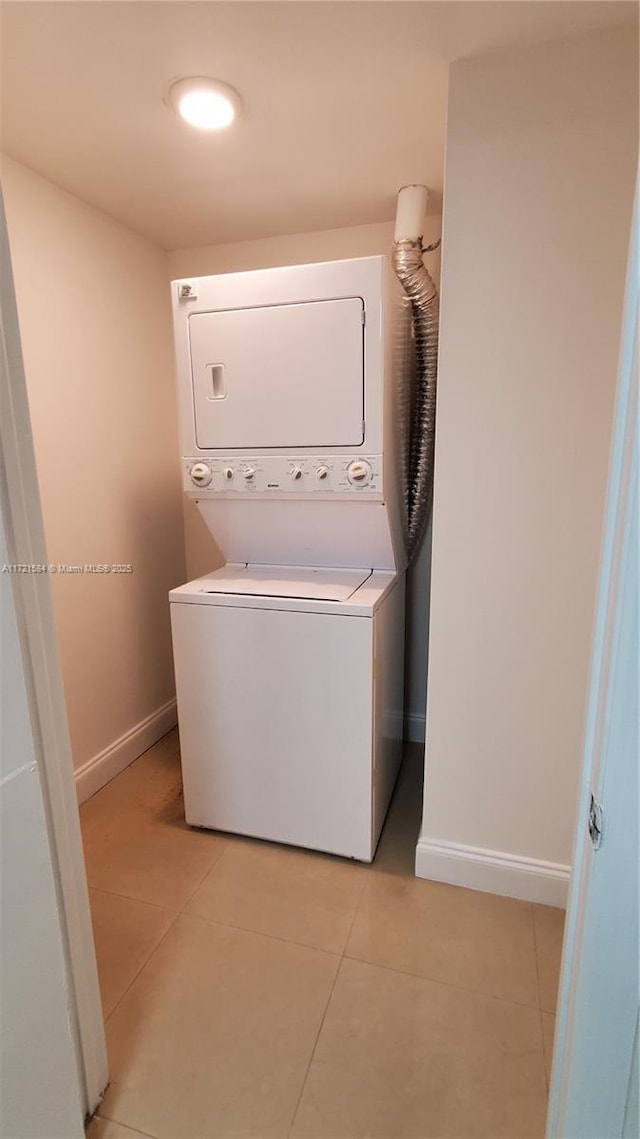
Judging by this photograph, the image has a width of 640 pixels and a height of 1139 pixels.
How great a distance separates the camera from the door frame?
0.87m

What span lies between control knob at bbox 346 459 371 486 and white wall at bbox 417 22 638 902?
0.23 m

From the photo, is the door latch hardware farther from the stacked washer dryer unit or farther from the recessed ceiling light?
the recessed ceiling light

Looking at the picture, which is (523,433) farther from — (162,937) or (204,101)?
(162,937)

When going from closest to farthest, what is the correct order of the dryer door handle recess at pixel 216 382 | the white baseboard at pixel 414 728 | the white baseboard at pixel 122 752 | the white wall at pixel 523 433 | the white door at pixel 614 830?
the white door at pixel 614 830
the white wall at pixel 523 433
the dryer door handle recess at pixel 216 382
the white baseboard at pixel 122 752
the white baseboard at pixel 414 728

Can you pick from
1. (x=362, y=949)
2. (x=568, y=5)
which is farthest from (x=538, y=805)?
(x=568, y=5)

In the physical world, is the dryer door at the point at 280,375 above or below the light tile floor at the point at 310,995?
above

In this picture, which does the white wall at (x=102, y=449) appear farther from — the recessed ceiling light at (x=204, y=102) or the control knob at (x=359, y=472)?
the control knob at (x=359, y=472)

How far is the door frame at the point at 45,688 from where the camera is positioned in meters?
0.87

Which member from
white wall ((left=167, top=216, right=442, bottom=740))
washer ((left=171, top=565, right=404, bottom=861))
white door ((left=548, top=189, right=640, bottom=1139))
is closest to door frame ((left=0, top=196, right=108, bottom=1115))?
washer ((left=171, top=565, right=404, bottom=861))

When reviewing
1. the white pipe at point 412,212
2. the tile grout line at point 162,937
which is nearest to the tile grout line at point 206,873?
the tile grout line at point 162,937

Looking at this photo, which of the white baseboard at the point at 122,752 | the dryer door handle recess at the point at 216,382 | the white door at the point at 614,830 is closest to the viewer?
the white door at the point at 614,830

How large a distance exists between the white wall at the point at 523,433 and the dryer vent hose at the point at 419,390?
17.4 inches

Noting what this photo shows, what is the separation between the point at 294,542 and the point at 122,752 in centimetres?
131

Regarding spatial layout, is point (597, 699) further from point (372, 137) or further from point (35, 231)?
point (35, 231)
